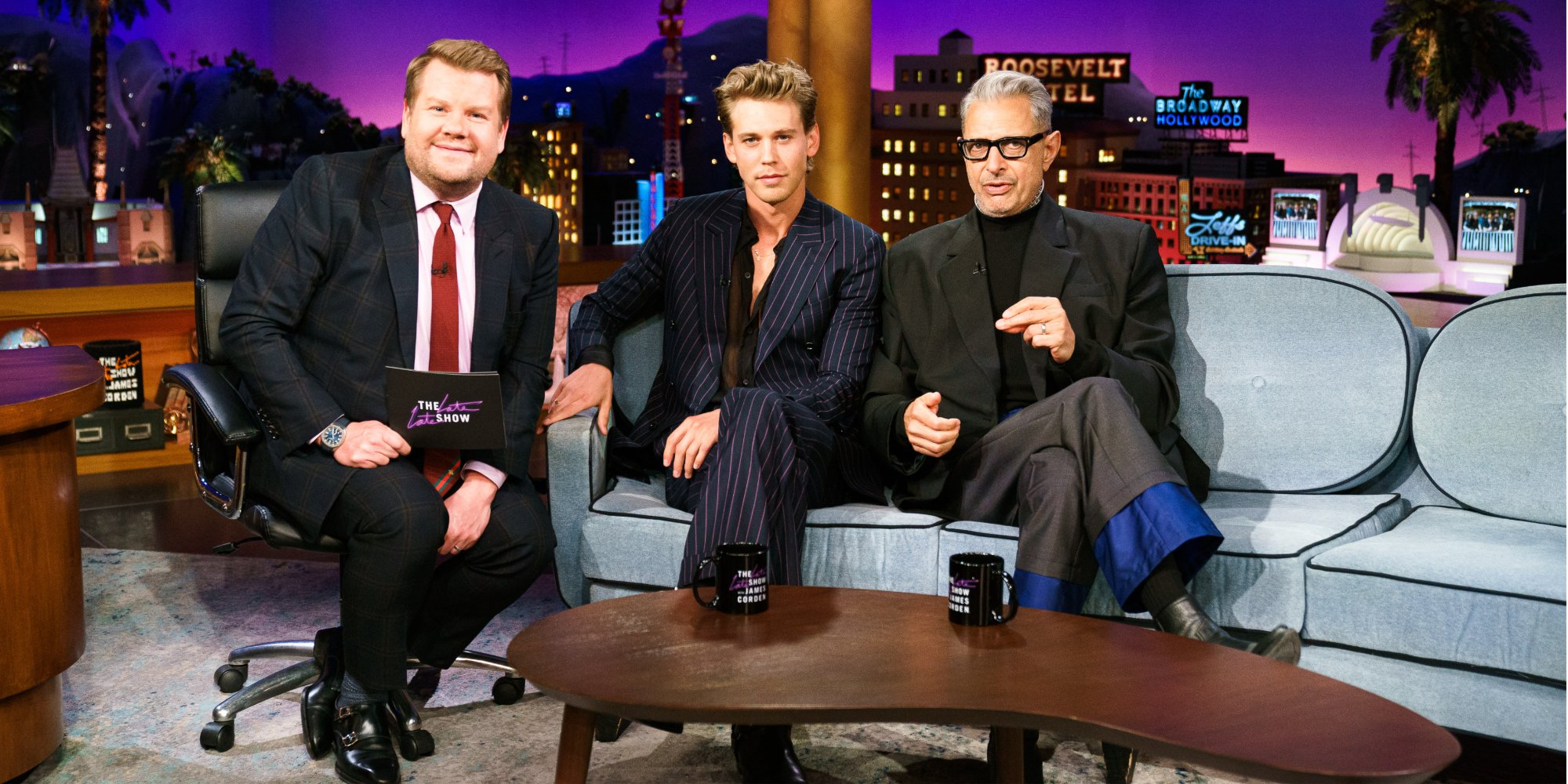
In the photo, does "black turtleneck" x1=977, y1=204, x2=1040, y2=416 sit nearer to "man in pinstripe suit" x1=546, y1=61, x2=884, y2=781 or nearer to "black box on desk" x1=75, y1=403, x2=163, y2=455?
"man in pinstripe suit" x1=546, y1=61, x2=884, y2=781

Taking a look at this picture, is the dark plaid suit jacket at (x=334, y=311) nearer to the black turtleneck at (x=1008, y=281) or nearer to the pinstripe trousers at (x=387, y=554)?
the pinstripe trousers at (x=387, y=554)

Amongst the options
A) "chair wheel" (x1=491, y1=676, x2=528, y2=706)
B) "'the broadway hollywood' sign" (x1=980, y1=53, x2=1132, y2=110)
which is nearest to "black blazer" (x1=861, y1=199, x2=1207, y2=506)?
"chair wheel" (x1=491, y1=676, x2=528, y2=706)

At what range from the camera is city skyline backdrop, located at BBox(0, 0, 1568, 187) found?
26.6 feet

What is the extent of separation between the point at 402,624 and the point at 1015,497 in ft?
3.66

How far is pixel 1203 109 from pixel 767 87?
21.3 feet

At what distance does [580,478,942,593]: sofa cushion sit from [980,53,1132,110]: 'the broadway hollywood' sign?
6522 millimetres

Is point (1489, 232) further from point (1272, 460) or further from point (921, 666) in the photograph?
point (921, 666)

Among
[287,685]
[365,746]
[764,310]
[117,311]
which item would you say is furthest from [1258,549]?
[117,311]

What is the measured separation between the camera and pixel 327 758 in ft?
8.00

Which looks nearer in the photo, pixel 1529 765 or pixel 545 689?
pixel 545 689

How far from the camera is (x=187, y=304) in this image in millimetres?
4918

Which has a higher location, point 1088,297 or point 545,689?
point 1088,297

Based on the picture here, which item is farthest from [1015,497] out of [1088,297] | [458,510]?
[458,510]

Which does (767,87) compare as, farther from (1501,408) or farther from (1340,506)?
(1501,408)
